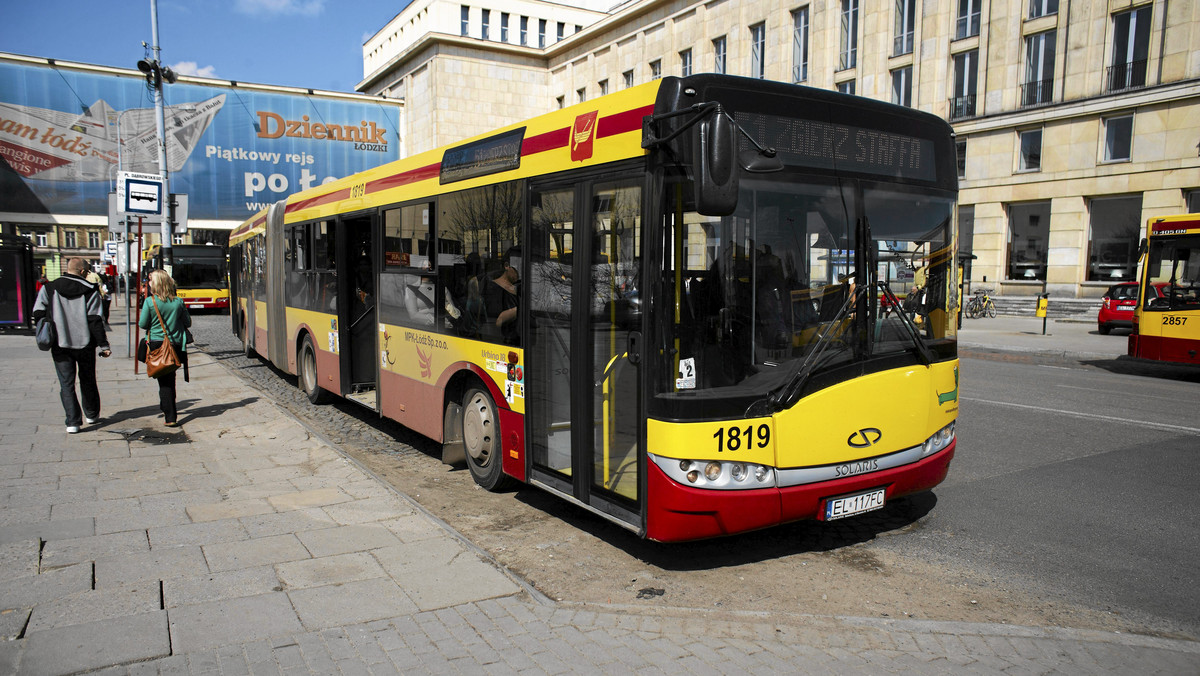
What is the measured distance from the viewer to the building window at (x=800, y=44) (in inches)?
1622

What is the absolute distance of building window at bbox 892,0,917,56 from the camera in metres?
36.7

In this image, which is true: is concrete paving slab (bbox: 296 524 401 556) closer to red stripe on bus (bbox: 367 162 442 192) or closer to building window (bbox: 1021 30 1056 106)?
red stripe on bus (bbox: 367 162 442 192)

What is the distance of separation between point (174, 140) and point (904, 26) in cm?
3975

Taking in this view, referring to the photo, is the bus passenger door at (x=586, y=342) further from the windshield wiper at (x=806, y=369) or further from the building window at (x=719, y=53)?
the building window at (x=719, y=53)

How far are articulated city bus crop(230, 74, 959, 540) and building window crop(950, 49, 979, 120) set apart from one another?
3445 cm

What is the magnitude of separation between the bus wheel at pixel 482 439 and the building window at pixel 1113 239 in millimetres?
33107

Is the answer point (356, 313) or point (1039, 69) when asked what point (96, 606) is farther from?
point (1039, 69)

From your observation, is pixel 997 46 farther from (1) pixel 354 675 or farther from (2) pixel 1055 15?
(1) pixel 354 675

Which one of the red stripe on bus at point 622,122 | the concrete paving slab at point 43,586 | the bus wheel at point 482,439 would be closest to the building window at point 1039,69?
the bus wheel at point 482,439

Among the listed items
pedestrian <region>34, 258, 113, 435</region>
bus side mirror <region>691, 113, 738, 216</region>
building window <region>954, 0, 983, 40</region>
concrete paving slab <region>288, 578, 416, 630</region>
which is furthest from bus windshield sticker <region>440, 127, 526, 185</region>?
building window <region>954, 0, 983, 40</region>

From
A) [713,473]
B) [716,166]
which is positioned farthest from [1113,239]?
[716,166]

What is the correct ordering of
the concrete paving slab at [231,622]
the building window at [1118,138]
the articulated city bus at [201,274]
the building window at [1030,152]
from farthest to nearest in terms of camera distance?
the articulated city bus at [201,274] → the building window at [1030,152] → the building window at [1118,138] → the concrete paving slab at [231,622]

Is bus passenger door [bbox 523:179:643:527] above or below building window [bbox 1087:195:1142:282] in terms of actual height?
below

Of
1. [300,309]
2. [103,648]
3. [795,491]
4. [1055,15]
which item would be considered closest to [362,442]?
[300,309]
